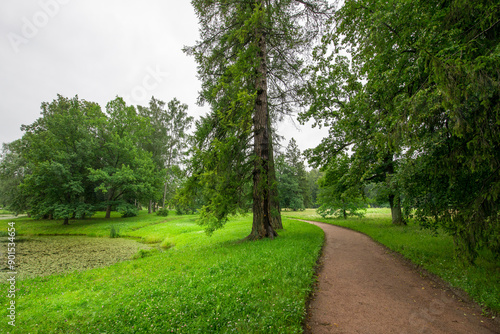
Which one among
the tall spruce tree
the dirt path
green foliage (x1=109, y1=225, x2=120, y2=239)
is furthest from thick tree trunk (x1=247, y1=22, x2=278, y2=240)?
green foliage (x1=109, y1=225, x2=120, y2=239)

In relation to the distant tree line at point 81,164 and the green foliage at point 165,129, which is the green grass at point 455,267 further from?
the green foliage at point 165,129

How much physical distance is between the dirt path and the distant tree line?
17.4 m

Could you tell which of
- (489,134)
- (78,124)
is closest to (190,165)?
(489,134)

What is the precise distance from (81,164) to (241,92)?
24.9 metres

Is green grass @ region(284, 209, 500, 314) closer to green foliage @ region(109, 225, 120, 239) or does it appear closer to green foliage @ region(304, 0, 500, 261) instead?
green foliage @ region(304, 0, 500, 261)

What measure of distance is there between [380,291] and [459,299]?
1459 mm

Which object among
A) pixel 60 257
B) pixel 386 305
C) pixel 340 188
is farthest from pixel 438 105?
pixel 60 257

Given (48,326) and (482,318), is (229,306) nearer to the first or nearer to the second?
(48,326)

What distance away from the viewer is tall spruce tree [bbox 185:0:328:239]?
25.9ft

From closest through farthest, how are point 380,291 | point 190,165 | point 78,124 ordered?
point 380,291
point 190,165
point 78,124

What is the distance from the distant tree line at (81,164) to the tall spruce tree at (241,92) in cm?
1215

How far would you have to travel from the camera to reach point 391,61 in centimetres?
605

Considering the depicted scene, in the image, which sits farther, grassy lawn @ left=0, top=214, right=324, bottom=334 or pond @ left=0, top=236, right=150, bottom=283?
pond @ left=0, top=236, right=150, bottom=283

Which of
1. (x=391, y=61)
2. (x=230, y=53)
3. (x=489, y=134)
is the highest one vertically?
(x=230, y=53)
